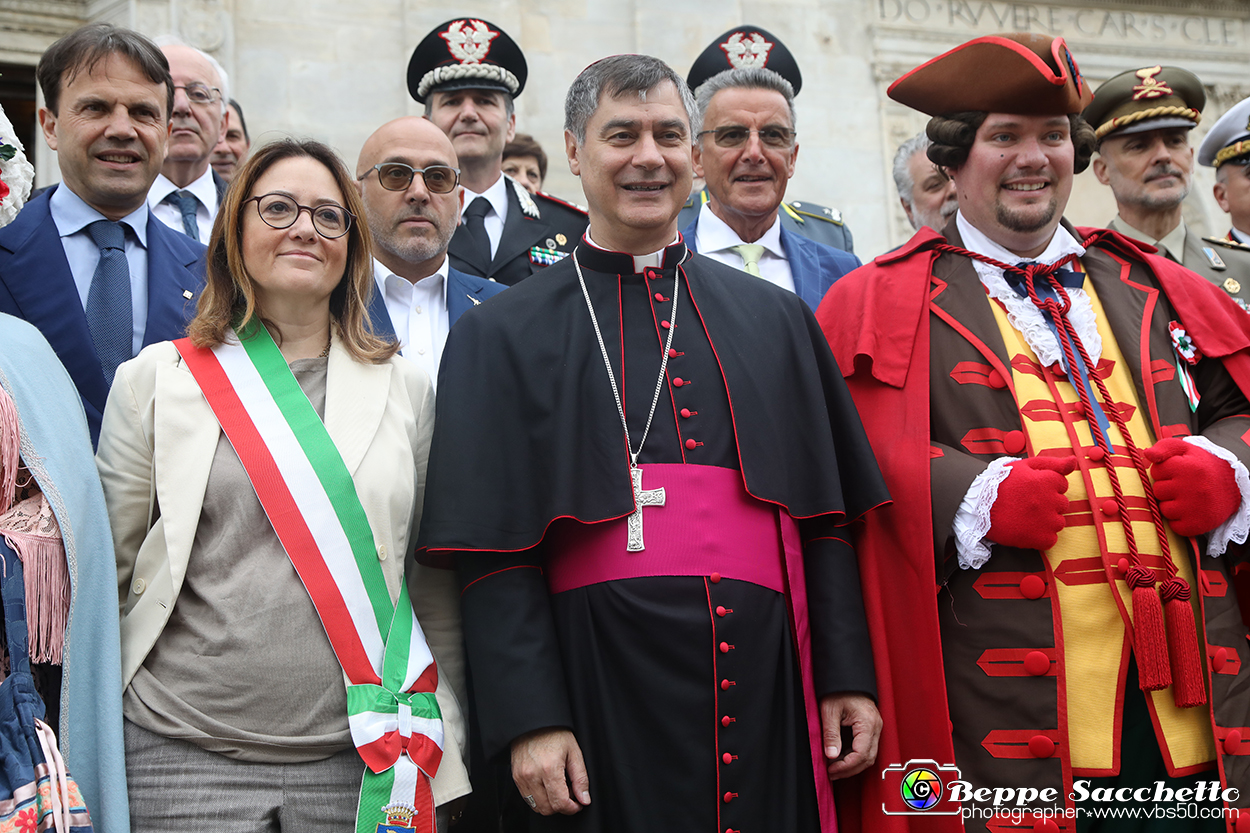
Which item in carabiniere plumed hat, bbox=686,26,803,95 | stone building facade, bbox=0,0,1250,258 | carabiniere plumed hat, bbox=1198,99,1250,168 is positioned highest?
stone building facade, bbox=0,0,1250,258

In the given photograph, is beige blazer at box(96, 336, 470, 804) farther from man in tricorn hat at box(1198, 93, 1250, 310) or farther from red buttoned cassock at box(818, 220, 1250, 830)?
man in tricorn hat at box(1198, 93, 1250, 310)

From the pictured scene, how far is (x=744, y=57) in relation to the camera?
5195 mm

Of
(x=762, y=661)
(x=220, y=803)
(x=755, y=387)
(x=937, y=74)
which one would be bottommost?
(x=220, y=803)

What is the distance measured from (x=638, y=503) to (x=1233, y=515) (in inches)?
58.0

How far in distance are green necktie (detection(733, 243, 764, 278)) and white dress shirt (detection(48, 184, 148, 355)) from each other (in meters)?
2.00

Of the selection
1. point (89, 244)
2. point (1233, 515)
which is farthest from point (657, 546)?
point (89, 244)

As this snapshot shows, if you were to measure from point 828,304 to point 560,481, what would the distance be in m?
1.08

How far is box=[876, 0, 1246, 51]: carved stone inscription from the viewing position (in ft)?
28.9

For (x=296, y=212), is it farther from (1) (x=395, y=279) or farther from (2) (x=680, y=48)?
(2) (x=680, y=48)

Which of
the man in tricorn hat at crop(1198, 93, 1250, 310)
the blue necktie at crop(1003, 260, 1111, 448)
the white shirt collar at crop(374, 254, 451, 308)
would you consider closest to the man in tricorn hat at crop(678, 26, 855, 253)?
the white shirt collar at crop(374, 254, 451, 308)

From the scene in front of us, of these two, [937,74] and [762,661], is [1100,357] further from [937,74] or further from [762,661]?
[762,661]

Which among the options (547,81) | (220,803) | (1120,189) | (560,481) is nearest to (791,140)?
(1120,189)

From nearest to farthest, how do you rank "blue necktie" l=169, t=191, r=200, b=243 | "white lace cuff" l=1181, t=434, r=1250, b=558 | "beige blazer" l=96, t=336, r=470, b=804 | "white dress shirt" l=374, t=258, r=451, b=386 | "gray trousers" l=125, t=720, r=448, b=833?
"gray trousers" l=125, t=720, r=448, b=833, "beige blazer" l=96, t=336, r=470, b=804, "white lace cuff" l=1181, t=434, r=1250, b=558, "white dress shirt" l=374, t=258, r=451, b=386, "blue necktie" l=169, t=191, r=200, b=243

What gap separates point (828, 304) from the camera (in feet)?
10.9
